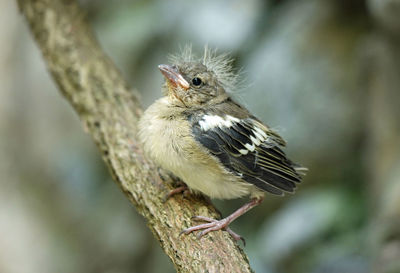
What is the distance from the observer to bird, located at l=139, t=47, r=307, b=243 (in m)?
2.69

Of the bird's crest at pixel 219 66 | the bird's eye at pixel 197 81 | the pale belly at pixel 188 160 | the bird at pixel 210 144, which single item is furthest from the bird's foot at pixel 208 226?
the bird's crest at pixel 219 66

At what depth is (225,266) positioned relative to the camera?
7.48 feet

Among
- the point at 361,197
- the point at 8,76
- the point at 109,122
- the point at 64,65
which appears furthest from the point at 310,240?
the point at 8,76

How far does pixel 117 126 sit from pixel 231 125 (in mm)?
799

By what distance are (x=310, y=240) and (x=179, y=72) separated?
6.81ft

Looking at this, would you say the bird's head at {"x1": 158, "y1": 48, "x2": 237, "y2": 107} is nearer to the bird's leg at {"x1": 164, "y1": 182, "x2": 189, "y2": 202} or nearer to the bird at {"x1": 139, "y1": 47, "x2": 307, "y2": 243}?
the bird at {"x1": 139, "y1": 47, "x2": 307, "y2": 243}

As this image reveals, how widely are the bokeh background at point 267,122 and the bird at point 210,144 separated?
0.47m

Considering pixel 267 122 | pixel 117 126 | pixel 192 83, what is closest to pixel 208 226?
pixel 192 83

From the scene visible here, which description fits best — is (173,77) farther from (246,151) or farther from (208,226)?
(208,226)

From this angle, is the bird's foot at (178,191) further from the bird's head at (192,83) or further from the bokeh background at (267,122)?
the bokeh background at (267,122)

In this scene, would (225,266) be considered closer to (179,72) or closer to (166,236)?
(166,236)

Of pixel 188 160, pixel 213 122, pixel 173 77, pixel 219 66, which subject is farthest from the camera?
pixel 219 66

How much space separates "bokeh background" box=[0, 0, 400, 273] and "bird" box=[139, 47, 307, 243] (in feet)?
1.56

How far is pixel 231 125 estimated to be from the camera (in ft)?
9.37
